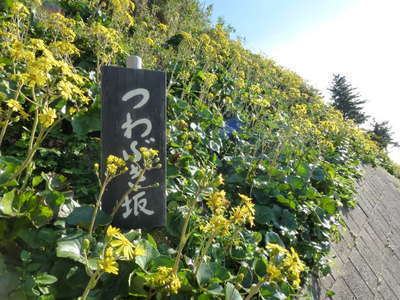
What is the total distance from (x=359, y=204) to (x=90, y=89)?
11.8 feet

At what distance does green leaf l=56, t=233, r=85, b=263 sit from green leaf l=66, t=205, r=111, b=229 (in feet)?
0.45

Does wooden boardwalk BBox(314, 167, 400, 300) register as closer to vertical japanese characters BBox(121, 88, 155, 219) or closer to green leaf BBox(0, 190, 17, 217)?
vertical japanese characters BBox(121, 88, 155, 219)

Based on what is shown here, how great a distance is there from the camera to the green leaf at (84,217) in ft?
6.18

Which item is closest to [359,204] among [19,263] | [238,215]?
[238,215]

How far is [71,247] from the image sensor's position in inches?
65.3

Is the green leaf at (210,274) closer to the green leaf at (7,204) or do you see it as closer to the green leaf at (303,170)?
the green leaf at (7,204)

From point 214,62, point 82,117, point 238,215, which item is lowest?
point 238,215

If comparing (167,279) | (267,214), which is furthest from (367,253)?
(167,279)

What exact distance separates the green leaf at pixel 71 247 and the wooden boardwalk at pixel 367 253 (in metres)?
1.88

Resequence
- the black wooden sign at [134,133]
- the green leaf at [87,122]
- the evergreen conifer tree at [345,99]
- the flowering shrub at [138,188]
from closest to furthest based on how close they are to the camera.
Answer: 1. the flowering shrub at [138,188]
2. the black wooden sign at [134,133]
3. the green leaf at [87,122]
4. the evergreen conifer tree at [345,99]

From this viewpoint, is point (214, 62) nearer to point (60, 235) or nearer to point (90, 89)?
point (90, 89)

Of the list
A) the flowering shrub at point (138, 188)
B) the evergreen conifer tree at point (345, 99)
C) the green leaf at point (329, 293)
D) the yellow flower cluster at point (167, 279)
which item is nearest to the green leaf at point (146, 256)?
the flowering shrub at point (138, 188)

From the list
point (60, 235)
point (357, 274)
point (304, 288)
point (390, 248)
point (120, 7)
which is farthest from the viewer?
point (390, 248)

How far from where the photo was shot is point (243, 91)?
5.65m
